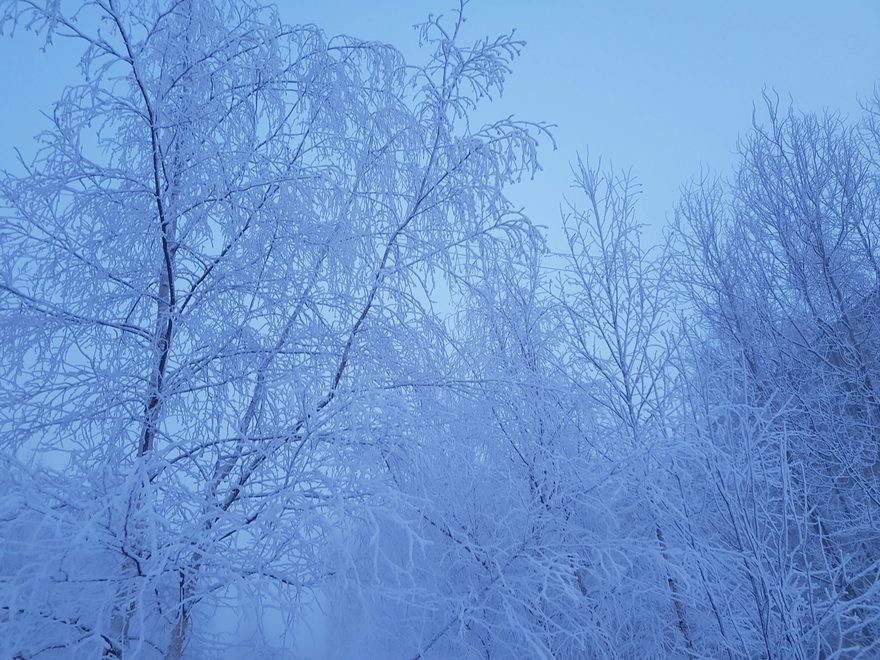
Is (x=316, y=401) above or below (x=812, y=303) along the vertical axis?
below

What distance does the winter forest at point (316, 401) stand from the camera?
7.43 ft

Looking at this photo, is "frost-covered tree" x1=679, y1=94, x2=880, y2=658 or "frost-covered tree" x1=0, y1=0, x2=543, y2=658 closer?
"frost-covered tree" x1=0, y1=0, x2=543, y2=658

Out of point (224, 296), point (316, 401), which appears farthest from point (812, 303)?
point (224, 296)

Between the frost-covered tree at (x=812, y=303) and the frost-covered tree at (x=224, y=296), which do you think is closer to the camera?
the frost-covered tree at (x=224, y=296)

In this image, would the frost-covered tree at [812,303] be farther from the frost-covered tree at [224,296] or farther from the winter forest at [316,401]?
the frost-covered tree at [224,296]

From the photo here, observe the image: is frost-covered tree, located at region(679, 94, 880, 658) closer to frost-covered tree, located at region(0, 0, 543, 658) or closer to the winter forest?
the winter forest

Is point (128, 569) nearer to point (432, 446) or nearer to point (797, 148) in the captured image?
point (432, 446)

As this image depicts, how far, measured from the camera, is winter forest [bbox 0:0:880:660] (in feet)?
7.43

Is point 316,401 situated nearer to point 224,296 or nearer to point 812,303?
point 224,296

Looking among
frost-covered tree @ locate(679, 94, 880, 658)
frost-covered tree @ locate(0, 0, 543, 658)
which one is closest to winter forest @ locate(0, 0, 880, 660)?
frost-covered tree @ locate(0, 0, 543, 658)

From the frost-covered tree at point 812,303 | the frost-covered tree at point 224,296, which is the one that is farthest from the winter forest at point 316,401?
the frost-covered tree at point 812,303

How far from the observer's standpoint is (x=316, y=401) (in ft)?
8.41

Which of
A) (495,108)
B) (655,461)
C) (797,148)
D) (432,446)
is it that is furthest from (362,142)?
(797,148)

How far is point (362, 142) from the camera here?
366 cm
